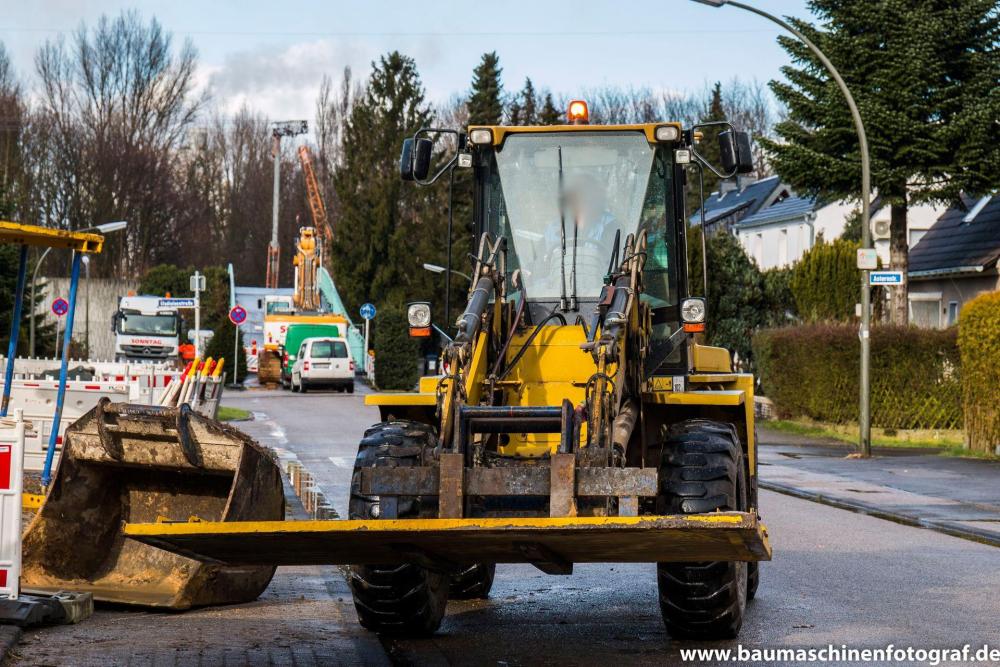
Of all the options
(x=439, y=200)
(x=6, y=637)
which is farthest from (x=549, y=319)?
(x=439, y=200)

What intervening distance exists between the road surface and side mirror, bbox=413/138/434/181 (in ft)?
9.12

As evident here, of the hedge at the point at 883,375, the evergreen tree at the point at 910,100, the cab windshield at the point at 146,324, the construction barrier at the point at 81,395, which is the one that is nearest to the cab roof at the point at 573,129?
the construction barrier at the point at 81,395

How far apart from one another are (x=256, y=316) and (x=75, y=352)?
49.5ft

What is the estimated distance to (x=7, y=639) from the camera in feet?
25.4

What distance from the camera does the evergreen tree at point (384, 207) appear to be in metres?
65.6

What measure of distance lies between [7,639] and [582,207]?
4139mm

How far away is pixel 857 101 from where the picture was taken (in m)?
34.3

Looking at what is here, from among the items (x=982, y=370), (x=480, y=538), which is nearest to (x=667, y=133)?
(x=480, y=538)

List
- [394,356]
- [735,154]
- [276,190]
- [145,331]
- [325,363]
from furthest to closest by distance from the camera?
1. [276,190]
2. [145,331]
3. [394,356]
4. [325,363]
5. [735,154]

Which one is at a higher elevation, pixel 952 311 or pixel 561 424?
pixel 952 311

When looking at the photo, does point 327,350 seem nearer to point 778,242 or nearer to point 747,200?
point 778,242

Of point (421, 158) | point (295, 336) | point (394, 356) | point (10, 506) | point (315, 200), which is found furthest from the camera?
point (315, 200)

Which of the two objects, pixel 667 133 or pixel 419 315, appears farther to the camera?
pixel 667 133

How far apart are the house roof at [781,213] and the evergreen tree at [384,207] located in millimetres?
14154
